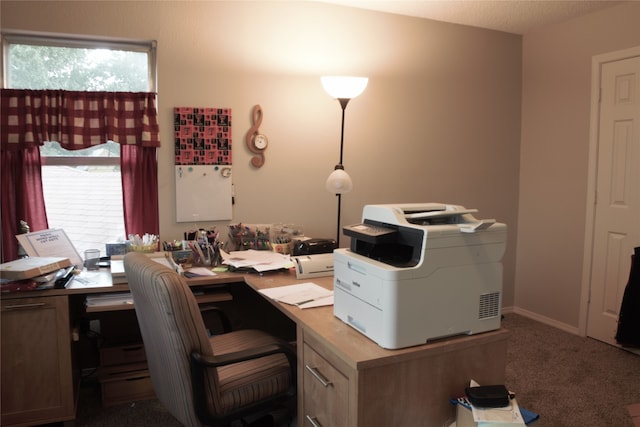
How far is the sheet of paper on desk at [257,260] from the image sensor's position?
259 centimetres

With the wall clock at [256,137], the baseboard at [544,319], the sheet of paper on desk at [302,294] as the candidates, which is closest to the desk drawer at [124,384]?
the sheet of paper on desk at [302,294]

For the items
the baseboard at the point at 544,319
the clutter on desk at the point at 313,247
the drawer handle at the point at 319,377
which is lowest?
the baseboard at the point at 544,319

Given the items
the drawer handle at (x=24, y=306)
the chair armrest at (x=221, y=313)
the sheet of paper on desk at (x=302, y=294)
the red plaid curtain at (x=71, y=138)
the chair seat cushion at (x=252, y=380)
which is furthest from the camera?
the red plaid curtain at (x=71, y=138)

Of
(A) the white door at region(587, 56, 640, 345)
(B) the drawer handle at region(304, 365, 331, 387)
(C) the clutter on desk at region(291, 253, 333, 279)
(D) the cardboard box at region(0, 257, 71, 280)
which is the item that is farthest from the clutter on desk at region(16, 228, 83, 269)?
(A) the white door at region(587, 56, 640, 345)

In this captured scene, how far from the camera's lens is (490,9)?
11.2 ft

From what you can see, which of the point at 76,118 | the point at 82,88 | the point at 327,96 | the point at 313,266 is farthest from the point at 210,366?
the point at 327,96

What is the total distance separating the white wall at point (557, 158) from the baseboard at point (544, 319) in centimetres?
2

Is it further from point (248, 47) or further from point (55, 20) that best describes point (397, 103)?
point (55, 20)

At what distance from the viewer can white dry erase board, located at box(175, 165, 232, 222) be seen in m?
3.00

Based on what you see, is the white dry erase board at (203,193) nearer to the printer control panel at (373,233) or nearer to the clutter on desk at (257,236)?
the clutter on desk at (257,236)

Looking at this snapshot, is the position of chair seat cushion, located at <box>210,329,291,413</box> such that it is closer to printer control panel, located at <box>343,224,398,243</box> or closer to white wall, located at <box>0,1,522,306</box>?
printer control panel, located at <box>343,224,398,243</box>

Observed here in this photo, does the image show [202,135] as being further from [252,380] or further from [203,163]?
[252,380]

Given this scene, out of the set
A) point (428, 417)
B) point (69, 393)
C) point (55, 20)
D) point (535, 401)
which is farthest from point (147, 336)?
point (535, 401)

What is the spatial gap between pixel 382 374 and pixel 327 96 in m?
2.26
